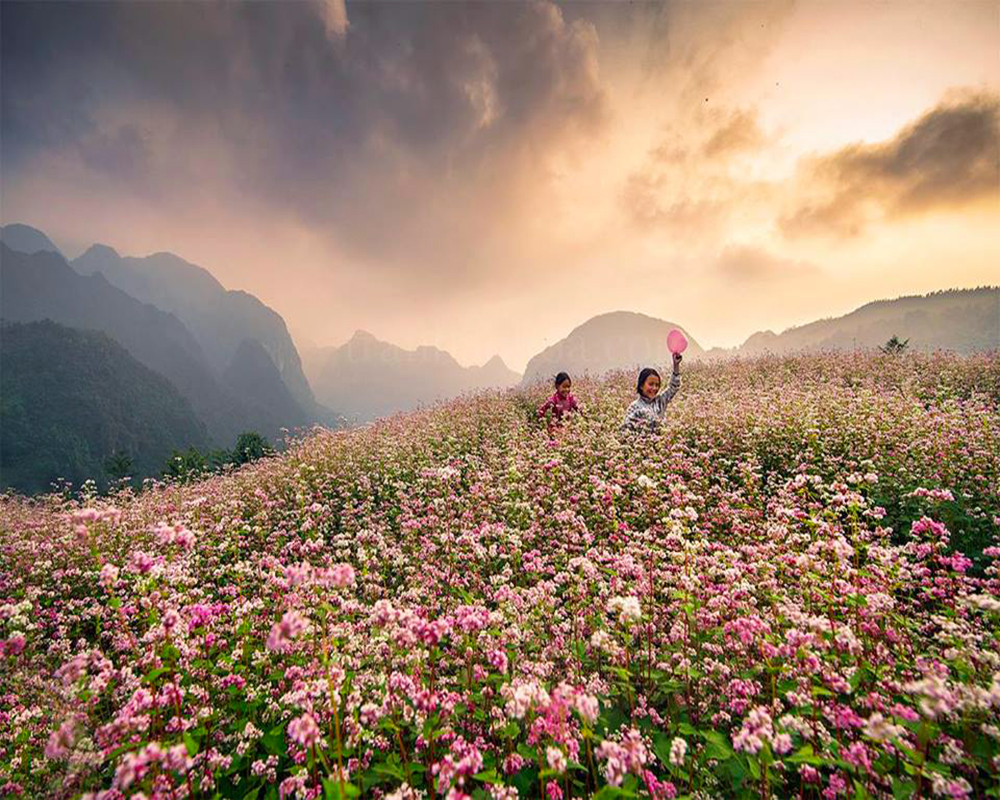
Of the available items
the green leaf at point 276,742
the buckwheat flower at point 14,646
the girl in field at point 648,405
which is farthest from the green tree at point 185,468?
the girl in field at point 648,405

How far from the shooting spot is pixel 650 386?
10.2 metres

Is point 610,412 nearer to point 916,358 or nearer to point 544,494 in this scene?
point 544,494

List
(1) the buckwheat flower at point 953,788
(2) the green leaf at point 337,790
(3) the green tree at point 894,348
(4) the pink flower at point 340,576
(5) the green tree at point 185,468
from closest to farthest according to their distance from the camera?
(1) the buckwheat flower at point 953,788, (2) the green leaf at point 337,790, (4) the pink flower at point 340,576, (5) the green tree at point 185,468, (3) the green tree at point 894,348

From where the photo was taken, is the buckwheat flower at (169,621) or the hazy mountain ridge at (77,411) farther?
the hazy mountain ridge at (77,411)

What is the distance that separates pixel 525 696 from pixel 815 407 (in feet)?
33.0

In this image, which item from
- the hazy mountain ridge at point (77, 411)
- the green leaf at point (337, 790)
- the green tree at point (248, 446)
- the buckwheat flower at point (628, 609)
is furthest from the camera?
the hazy mountain ridge at point (77, 411)

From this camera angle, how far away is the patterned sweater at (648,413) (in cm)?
1001

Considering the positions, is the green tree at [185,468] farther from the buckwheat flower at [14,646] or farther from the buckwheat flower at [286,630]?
the buckwheat flower at [286,630]

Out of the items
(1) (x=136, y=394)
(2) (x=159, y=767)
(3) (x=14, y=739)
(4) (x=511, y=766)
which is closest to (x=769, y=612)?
(4) (x=511, y=766)

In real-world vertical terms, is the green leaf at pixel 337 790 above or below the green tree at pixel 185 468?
above

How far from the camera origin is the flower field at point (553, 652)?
248cm

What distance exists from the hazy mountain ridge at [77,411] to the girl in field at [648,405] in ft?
380

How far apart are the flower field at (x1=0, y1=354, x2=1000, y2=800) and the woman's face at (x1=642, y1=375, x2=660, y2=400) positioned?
112 inches

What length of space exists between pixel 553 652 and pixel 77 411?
Result: 175350 millimetres
